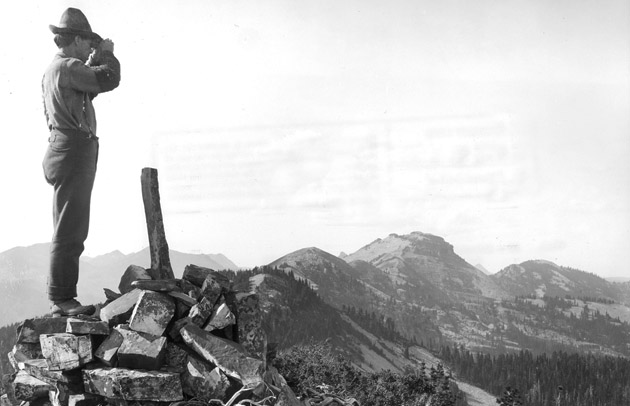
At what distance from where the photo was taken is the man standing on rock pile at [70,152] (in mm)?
8250

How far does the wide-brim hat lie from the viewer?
8.59 m

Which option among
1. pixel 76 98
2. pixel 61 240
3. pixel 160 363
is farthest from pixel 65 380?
pixel 76 98

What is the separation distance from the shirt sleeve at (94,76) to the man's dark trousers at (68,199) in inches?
28.3

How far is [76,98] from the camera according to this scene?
8.39m

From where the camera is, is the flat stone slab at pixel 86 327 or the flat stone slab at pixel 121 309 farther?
the flat stone slab at pixel 121 309

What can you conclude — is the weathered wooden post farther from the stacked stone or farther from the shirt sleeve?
the shirt sleeve

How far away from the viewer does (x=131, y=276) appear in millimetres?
8609

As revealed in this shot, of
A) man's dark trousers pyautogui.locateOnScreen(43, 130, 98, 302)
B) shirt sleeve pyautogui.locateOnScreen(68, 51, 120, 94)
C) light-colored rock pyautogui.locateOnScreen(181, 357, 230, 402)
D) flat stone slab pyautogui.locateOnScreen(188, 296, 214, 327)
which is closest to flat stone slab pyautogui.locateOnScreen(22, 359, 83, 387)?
man's dark trousers pyautogui.locateOnScreen(43, 130, 98, 302)

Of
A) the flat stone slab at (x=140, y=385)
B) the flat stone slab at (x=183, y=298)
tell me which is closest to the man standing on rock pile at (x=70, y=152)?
the flat stone slab at (x=183, y=298)

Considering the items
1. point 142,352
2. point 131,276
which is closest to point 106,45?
point 131,276

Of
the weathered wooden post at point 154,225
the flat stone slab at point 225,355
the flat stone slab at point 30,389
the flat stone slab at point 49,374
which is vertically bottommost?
the flat stone slab at point 30,389

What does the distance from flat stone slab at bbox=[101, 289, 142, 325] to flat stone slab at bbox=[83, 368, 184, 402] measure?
857mm

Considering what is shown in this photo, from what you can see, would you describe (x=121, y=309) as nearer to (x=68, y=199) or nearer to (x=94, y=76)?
(x=68, y=199)

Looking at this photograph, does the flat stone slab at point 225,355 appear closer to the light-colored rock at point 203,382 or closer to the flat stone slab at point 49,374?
the light-colored rock at point 203,382
